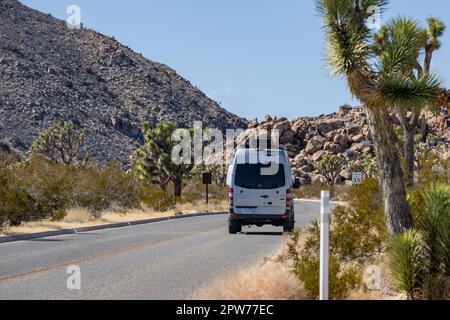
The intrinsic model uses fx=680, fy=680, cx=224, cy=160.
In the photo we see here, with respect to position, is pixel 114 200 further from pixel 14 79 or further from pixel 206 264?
pixel 14 79

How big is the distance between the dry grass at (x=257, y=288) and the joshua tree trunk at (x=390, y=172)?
11.6 feet

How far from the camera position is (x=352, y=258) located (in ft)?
40.1

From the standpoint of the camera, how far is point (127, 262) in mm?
14125

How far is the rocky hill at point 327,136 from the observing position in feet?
326

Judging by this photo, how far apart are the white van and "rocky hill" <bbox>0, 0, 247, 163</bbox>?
172 ft

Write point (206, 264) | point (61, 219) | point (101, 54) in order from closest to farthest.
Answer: point (206, 264)
point (61, 219)
point (101, 54)

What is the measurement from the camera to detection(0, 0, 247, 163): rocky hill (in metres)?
73.8

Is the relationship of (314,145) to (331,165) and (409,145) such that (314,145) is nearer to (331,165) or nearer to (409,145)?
(331,165)

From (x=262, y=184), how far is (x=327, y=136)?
8933 centimetres

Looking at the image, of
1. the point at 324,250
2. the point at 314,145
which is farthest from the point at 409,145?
the point at 314,145

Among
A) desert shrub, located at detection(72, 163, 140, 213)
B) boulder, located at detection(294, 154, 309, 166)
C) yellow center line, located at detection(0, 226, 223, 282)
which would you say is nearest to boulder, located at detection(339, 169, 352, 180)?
boulder, located at detection(294, 154, 309, 166)

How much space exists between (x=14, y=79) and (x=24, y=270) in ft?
224

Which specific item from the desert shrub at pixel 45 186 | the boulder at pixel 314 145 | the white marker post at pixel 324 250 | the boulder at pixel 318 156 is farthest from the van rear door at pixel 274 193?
the boulder at pixel 314 145
